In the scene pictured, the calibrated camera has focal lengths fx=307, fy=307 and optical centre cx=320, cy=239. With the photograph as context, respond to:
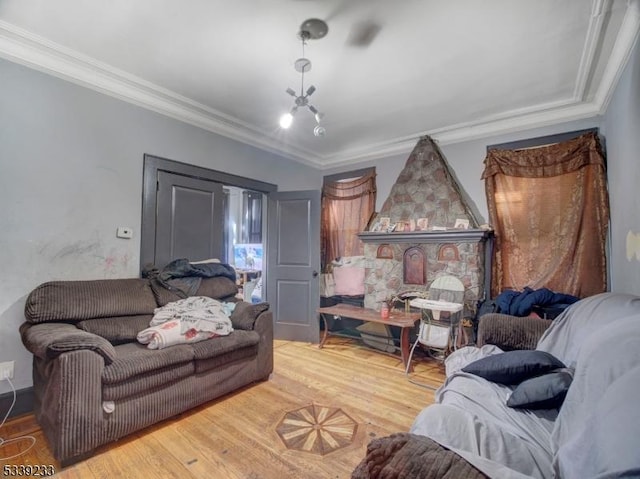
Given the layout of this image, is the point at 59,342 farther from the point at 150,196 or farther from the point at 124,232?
the point at 150,196

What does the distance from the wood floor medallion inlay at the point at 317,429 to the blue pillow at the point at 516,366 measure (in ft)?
3.08

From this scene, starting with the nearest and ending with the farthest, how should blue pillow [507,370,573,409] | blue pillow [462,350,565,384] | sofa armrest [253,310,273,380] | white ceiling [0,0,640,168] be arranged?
1. blue pillow [507,370,573,409]
2. blue pillow [462,350,565,384]
3. white ceiling [0,0,640,168]
4. sofa armrest [253,310,273,380]

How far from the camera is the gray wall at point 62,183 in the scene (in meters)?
2.20

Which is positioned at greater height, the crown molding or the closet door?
the crown molding

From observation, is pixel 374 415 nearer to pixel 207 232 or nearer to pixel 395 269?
pixel 395 269

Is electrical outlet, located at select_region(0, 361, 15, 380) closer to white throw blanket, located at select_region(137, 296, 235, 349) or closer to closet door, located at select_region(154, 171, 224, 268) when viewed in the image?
white throw blanket, located at select_region(137, 296, 235, 349)

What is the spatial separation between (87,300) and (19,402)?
84 centimetres

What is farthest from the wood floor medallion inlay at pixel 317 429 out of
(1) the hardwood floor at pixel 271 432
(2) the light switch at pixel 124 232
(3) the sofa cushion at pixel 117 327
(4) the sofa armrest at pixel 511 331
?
(2) the light switch at pixel 124 232

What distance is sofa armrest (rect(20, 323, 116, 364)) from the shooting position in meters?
1.68

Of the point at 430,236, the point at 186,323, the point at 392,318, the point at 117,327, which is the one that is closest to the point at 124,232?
the point at 117,327

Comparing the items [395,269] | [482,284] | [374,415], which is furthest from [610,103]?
[374,415]

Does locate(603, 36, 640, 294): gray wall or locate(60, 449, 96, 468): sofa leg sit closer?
locate(60, 449, 96, 468): sofa leg

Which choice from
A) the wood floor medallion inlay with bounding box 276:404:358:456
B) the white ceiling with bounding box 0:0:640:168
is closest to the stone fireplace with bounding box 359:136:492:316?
the white ceiling with bounding box 0:0:640:168

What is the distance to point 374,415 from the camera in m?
2.25
